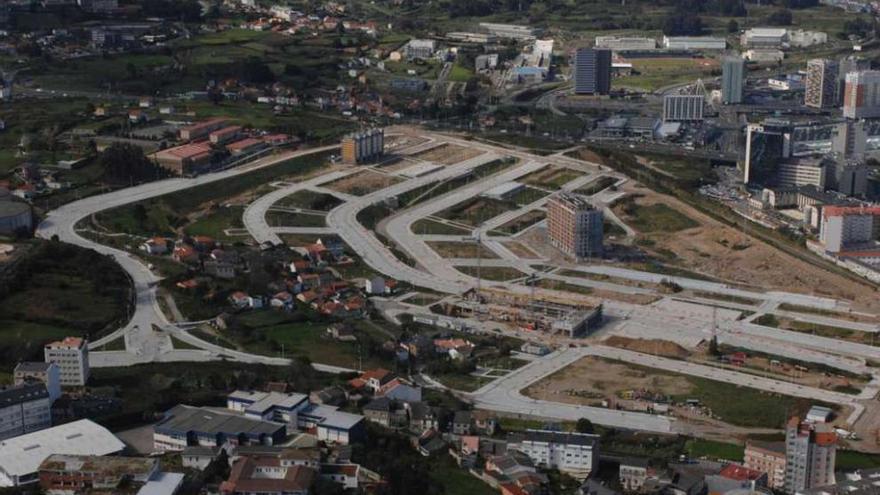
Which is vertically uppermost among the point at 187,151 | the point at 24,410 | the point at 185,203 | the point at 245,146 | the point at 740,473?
the point at 187,151

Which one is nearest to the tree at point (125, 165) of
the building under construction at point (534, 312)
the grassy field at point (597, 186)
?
the grassy field at point (597, 186)

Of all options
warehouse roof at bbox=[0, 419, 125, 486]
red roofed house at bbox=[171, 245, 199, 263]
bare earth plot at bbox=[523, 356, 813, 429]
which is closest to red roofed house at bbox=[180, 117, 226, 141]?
red roofed house at bbox=[171, 245, 199, 263]

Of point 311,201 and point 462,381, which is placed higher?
point 311,201

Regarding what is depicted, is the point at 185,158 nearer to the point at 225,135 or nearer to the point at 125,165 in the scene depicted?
the point at 125,165

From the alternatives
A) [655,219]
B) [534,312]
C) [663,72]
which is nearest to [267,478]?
[534,312]

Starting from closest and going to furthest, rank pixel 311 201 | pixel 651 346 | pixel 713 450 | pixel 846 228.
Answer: pixel 713 450 < pixel 651 346 < pixel 846 228 < pixel 311 201

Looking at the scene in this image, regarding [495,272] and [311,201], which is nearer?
[495,272]

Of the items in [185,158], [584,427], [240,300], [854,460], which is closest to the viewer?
[854,460]

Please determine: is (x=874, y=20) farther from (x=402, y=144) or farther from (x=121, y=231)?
(x=121, y=231)
